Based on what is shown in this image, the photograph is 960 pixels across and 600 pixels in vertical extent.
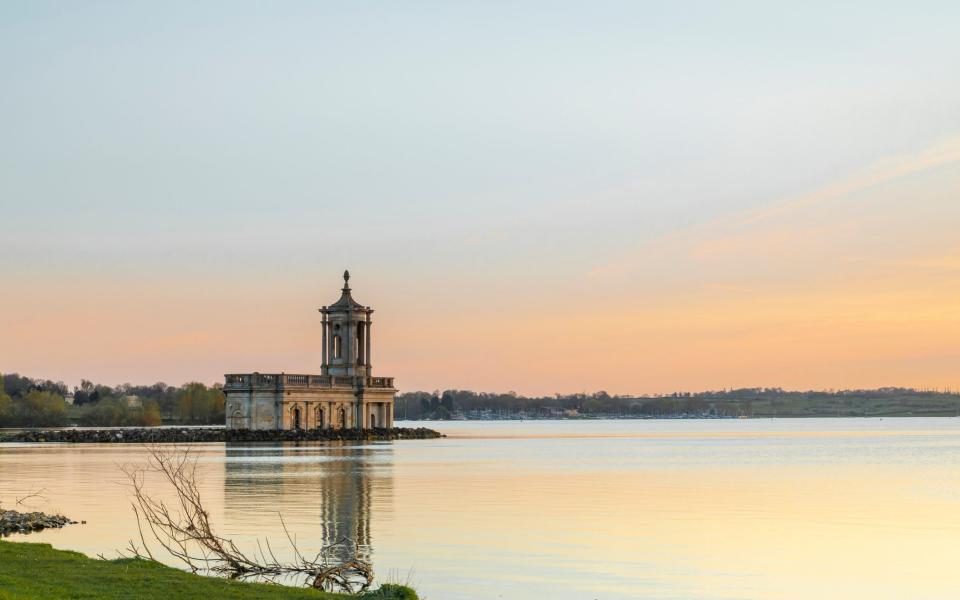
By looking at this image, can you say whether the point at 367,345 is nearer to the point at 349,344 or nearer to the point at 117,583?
the point at 349,344

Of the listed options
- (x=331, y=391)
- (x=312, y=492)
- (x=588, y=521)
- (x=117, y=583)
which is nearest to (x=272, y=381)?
(x=331, y=391)

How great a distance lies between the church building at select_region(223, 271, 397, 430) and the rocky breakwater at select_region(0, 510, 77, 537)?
2777 inches

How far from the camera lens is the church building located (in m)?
105

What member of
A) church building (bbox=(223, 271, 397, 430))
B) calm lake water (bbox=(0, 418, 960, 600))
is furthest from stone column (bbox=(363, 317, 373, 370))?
calm lake water (bbox=(0, 418, 960, 600))

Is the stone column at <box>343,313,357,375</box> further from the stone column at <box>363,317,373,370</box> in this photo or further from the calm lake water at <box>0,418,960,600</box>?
the calm lake water at <box>0,418,960,600</box>

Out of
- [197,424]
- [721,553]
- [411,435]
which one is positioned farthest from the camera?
[197,424]

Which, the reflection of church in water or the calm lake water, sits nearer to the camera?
the calm lake water

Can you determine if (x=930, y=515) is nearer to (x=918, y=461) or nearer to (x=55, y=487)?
(x=55, y=487)

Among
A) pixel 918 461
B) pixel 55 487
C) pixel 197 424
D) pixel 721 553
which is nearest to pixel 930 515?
pixel 721 553

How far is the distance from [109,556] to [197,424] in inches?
6076

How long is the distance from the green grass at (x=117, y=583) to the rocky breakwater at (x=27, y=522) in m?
7.81

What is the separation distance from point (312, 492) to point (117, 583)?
77.7ft

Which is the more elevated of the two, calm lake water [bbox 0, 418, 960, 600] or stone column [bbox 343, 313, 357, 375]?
stone column [bbox 343, 313, 357, 375]

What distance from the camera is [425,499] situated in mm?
43281
